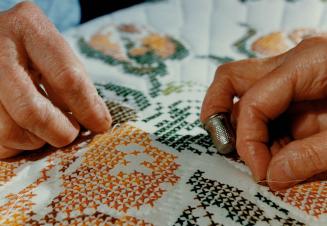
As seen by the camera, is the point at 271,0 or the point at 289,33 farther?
the point at 271,0

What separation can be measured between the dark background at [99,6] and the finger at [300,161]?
0.97 meters

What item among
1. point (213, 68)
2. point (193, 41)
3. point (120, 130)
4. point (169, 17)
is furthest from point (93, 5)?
point (120, 130)

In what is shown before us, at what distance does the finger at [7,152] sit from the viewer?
79 cm

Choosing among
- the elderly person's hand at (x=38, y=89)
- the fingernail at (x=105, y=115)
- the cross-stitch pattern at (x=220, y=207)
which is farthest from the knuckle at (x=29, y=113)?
the cross-stitch pattern at (x=220, y=207)

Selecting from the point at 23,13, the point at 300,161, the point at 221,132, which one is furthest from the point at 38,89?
the point at 300,161

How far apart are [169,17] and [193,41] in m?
0.16

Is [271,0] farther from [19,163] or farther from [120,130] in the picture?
[19,163]

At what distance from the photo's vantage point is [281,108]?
2.43 ft

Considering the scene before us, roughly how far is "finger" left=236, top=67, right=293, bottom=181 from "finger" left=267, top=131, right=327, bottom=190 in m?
0.03

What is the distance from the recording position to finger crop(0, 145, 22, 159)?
31.0 inches

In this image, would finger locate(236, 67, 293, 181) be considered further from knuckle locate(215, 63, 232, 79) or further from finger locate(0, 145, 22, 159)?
finger locate(0, 145, 22, 159)

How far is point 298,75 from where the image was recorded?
709 mm

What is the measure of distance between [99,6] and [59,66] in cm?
79

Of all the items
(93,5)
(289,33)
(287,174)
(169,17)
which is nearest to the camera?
(287,174)
